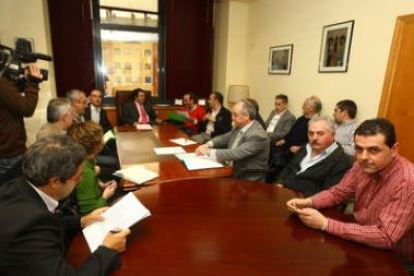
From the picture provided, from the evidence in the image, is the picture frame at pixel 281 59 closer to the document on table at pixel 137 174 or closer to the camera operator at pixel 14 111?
the document on table at pixel 137 174

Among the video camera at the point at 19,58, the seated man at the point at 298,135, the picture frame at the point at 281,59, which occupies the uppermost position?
the picture frame at the point at 281,59

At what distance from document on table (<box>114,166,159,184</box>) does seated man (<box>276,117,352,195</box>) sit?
40.2 inches

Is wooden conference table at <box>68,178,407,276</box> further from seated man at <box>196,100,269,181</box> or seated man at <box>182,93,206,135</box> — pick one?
seated man at <box>182,93,206,135</box>

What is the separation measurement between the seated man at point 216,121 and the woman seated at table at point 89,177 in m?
1.97

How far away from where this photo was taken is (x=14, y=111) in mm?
2029

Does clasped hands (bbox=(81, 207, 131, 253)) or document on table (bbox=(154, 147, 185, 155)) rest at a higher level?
clasped hands (bbox=(81, 207, 131, 253))

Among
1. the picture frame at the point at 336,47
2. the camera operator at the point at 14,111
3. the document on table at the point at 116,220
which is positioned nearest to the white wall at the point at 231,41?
the picture frame at the point at 336,47

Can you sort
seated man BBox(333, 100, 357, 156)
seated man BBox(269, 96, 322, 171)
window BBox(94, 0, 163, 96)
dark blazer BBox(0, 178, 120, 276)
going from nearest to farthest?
dark blazer BBox(0, 178, 120, 276) → seated man BBox(333, 100, 357, 156) → seated man BBox(269, 96, 322, 171) → window BBox(94, 0, 163, 96)

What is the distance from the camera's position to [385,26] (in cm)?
265

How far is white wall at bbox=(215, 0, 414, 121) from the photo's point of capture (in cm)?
272

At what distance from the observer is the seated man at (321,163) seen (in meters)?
1.79

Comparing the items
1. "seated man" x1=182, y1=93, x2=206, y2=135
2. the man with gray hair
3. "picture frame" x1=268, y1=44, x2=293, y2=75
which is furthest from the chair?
the man with gray hair

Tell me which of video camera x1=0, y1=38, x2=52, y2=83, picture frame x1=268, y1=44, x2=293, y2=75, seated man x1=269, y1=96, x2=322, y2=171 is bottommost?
seated man x1=269, y1=96, x2=322, y2=171

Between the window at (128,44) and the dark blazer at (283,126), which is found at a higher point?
the window at (128,44)
